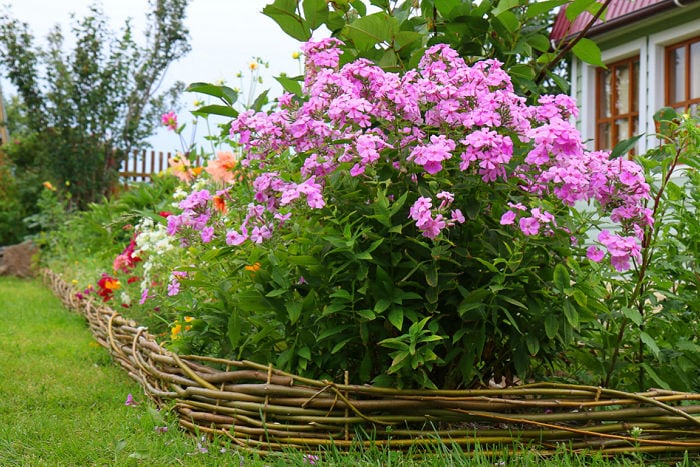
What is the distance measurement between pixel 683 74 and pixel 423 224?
622cm

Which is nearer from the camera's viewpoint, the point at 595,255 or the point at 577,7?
the point at 595,255

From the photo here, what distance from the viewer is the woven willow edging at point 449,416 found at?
1907 mm

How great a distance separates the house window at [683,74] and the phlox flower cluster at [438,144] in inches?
214

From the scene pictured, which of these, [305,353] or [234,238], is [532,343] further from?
[234,238]

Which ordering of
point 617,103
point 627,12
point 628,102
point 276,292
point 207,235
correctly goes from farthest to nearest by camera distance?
point 617,103 → point 628,102 → point 627,12 → point 207,235 → point 276,292

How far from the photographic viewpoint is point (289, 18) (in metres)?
2.23

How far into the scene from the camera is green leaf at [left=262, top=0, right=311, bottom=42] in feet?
7.14

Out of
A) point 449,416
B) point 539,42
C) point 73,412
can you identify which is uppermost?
point 539,42

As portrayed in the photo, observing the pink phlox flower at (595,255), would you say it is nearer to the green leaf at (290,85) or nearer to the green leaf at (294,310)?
the green leaf at (294,310)

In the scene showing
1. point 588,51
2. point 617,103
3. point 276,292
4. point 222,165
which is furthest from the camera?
point 617,103

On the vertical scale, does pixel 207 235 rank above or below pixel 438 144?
below

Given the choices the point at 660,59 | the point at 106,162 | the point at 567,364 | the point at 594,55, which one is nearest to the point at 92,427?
the point at 567,364

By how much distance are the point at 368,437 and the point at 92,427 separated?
114cm

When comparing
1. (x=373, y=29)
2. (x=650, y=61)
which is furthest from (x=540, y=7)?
(x=650, y=61)
